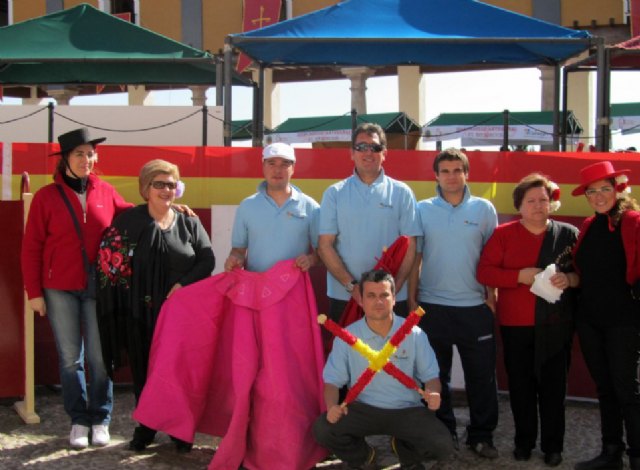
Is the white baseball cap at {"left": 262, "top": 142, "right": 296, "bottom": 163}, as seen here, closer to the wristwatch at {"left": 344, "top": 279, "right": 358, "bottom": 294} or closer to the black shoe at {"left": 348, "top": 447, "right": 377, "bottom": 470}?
the wristwatch at {"left": 344, "top": 279, "right": 358, "bottom": 294}

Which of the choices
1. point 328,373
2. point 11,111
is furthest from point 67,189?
point 11,111

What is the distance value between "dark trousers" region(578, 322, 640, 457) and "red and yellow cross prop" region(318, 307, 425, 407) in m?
1.02

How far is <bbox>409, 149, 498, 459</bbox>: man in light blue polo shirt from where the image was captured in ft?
14.3

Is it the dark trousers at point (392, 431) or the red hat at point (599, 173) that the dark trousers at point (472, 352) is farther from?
the red hat at point (599, 173)

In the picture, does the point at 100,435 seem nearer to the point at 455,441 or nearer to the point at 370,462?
the point at 370,462

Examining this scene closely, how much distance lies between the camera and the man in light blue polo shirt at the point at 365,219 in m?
4.26

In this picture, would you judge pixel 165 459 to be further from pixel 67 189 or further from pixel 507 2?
pixel 507 2

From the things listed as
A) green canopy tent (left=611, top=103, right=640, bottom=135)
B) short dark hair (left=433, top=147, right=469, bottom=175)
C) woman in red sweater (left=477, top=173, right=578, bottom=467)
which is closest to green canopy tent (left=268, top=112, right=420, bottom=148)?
green canopy tent (left=611, top=103, right=640, bottom=135)

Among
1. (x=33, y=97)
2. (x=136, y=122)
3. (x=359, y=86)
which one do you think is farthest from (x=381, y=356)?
(x=33, y=97)

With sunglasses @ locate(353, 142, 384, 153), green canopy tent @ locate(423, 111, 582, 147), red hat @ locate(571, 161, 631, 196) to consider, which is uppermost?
green canopy tent @ locate(423, 111, 582, 147)

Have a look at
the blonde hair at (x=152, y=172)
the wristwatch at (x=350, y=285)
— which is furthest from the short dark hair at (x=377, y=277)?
the blonde hair at (x=152, y=172)

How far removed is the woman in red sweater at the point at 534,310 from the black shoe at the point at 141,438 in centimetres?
204

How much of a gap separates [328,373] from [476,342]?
870 mm

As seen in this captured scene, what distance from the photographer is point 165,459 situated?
4.38 m
